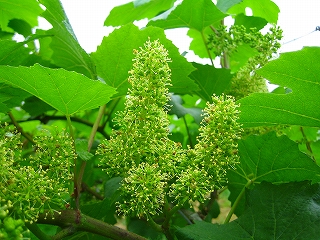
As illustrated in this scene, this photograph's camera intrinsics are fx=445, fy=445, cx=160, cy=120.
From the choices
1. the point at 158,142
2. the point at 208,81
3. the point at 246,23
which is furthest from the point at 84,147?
the point at 246,23

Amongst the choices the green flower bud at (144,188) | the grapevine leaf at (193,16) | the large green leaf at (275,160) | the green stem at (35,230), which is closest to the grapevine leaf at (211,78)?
the grapevine leaf at (193,16)

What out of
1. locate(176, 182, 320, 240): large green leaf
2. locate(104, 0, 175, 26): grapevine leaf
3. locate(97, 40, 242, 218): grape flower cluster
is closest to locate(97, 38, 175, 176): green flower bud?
locate(97, 40, 242, 218): grape flower cluster

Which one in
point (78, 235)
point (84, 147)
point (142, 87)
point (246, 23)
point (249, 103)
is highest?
point (246, 23)

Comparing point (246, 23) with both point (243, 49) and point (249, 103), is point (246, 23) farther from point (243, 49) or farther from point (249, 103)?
point (249, 103)

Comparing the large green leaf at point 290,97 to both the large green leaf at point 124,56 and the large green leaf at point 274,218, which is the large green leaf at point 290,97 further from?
the large green leaf at point 124,56

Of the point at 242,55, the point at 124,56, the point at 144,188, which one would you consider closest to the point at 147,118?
the point at 144,188

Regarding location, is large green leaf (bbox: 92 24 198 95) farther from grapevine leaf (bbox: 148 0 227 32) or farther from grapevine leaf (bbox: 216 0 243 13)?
grapevine leaf (bbox: 216 0 243 13)

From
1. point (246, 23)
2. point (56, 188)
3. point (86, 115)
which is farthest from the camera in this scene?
point (86, 115)
